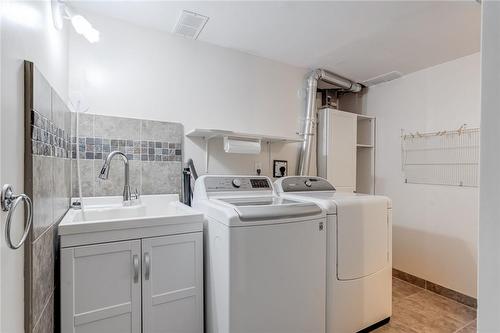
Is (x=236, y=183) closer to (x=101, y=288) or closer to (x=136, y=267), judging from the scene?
(x=136, y=267)

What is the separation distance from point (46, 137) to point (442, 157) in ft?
10.5

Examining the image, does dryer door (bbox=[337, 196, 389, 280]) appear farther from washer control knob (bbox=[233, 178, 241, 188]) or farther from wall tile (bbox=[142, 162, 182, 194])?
wall tile (bbox=[142, 162, 182, 194])

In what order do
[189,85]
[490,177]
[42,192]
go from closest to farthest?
[490,177]
[42,192]
[189,85]

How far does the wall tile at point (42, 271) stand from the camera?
0.91 meters

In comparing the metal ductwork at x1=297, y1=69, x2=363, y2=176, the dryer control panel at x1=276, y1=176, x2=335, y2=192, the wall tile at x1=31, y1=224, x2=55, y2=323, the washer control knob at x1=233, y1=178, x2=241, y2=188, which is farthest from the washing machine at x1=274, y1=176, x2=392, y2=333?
the wall tile at x1=31, y1=224, x2=55, y2=323

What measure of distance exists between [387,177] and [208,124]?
2269 mm

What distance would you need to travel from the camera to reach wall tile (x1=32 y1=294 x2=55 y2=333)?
97cm

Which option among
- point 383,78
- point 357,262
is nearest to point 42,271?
point 357,262

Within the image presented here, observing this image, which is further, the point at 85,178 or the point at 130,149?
the point at 130,149

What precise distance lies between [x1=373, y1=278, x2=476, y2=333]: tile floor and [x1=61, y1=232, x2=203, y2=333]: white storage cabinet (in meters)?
1.51

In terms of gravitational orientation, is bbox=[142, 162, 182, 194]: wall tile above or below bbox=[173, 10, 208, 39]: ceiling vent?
below

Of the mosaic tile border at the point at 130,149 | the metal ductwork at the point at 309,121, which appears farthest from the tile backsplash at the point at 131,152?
the metal ductwork at the point at 309,121

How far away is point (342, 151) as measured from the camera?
9.72 ft

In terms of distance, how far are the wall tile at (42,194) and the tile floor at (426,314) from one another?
228cm
